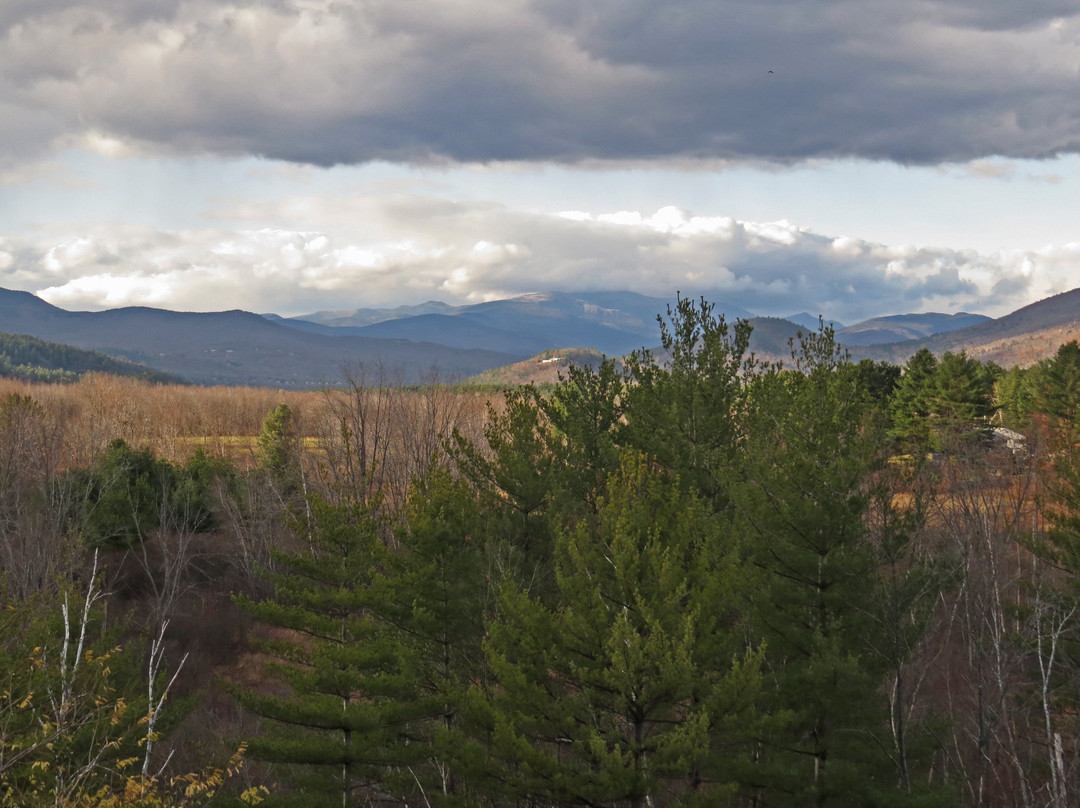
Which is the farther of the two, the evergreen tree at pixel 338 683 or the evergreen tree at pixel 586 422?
the evergreen tree at pixel 586 422

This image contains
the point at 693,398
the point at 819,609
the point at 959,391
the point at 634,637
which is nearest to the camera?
the point at 634,637

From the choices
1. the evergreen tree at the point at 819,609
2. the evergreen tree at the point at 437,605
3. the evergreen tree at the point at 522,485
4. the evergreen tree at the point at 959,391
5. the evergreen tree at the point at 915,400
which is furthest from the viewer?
the evergreen tree at the point at 915,400

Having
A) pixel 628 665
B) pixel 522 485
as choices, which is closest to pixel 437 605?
pixel 522 485

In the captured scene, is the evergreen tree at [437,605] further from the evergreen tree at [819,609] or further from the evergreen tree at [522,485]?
the evergreen tree at [819,609]

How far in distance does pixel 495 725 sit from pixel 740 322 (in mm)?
16267

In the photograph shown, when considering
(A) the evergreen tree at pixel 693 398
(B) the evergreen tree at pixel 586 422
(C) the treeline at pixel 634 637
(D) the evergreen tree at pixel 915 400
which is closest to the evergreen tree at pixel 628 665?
(C) the treeline at pixel 634 637

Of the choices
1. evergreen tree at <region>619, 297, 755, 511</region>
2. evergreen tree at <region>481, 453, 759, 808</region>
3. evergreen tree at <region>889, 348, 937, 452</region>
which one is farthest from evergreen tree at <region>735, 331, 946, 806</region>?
evergreen tree at <region>889, 348, 937, 452</region>

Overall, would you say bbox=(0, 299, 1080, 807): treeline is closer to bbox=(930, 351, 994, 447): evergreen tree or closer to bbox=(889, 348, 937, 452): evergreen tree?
bbox=(930, 351, 994, 447): evergreen tree

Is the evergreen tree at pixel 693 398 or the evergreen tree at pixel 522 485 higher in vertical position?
the evergreen tree at pixel 693 398

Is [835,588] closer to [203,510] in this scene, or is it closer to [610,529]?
[610,529]

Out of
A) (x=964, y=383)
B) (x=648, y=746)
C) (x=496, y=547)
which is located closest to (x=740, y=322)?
(x=496, y=547)

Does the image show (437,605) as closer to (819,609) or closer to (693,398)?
(819,609)

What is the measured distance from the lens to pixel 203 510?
155 feet

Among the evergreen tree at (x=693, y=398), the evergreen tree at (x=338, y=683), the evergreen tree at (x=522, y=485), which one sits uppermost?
the evergreen tree at (x=693, y=398)
